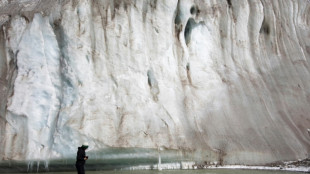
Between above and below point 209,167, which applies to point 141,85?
above

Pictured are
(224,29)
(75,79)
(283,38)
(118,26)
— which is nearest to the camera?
(75,79)

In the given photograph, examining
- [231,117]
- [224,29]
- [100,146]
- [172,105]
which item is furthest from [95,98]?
[224,29]

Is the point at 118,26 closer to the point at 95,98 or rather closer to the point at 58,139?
the point at 95,98

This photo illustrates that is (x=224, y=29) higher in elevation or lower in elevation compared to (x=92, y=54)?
higher

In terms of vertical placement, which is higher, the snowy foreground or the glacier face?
the glacier face

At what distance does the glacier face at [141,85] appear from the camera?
648 inches

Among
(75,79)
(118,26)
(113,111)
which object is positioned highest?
(118,26)

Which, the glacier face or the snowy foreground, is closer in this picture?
the snowy foreground

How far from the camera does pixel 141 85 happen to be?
17.9m

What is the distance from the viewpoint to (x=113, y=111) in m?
16.9

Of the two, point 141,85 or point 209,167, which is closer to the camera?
point 209,167

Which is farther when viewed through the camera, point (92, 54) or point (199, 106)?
point (199, 106)

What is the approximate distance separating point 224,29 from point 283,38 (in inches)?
152

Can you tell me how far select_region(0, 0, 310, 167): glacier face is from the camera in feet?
54.0
